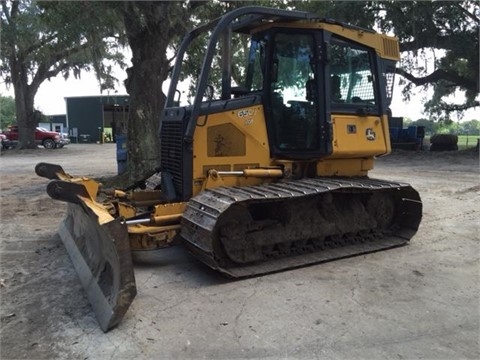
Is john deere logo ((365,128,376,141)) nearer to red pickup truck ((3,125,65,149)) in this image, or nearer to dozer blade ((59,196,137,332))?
dozer blade ((59,196,137,332))

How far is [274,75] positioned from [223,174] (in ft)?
4.38

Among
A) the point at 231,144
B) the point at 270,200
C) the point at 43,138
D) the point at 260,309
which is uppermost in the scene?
the point at 231,144

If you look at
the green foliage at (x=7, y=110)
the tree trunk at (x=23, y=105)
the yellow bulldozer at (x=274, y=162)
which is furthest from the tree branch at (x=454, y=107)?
the green foliage at (x=7, y=110)

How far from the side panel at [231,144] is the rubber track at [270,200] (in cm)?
30

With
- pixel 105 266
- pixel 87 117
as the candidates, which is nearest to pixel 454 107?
pixel 105 266

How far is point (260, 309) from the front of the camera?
4.05 meters

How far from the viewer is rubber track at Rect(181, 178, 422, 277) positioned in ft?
15.7

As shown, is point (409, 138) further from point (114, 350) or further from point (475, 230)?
point (114, 350)

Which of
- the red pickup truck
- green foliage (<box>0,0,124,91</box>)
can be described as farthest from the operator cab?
the red pickup truck

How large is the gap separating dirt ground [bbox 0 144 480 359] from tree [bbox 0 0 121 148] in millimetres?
5105

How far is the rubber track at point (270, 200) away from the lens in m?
4.78

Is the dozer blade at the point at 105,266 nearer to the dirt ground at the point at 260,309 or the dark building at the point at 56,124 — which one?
the dirt ground at the point at 260,309

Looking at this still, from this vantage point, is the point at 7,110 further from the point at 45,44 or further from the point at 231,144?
the point at 231,144

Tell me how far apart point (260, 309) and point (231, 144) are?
2227mm
